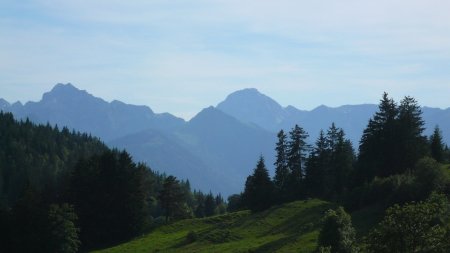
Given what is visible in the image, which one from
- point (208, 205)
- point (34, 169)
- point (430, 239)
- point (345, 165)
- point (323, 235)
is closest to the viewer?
point (430, 239)

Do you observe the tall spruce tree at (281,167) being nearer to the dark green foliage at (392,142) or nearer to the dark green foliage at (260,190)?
the dark green foliage at (260,190)

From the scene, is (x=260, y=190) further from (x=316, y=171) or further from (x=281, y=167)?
(x=316, y=171)

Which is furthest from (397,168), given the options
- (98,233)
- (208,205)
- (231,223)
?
(208,205)

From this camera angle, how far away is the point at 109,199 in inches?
4158

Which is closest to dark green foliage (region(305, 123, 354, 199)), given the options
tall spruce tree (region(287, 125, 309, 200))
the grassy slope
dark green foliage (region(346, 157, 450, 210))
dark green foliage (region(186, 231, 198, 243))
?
tall spruce tree (region(287, 125, 309, 200))

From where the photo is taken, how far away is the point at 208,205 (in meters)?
169

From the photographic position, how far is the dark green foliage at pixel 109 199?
103688 millimetres

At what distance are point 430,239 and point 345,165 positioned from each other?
66.4 metres

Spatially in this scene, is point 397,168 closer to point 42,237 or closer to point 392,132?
point 392,132

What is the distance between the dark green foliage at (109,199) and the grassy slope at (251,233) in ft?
37.0

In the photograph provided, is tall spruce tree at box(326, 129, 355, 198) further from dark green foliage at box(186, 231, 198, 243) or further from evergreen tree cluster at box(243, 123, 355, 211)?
dark green foliage at box(186, 231, 198, 243)

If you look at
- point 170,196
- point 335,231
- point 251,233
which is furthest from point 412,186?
point 170,196

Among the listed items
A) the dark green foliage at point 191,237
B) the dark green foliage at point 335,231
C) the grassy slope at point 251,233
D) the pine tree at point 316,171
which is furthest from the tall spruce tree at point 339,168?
the dark green foliage at point 335,231

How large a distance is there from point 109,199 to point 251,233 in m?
39.4
